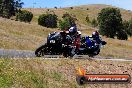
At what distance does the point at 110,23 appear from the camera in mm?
141625

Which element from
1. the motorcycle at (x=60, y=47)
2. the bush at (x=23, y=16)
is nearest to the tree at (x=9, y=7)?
the bush at (x=23, y=16)

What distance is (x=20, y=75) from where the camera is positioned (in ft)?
59.7

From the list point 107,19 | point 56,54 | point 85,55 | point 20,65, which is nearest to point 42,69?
point 20,65

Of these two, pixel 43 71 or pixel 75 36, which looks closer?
pixel 43 71

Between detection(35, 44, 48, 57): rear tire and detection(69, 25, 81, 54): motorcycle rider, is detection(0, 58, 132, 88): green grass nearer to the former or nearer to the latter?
detection(69, 25, 81, 54): motorcycle rider

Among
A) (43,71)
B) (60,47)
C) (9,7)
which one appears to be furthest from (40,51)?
(9,7)

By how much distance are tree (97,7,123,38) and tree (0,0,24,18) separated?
3032cm

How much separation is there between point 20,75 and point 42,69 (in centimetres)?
238

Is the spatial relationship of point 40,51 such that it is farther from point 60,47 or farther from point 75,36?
point 75,36

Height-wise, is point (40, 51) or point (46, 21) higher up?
point (40, 51)

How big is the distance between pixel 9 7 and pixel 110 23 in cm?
3499

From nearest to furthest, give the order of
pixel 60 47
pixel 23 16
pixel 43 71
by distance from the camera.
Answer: pixel 43 71 < pixel 60 47 < pixel 23 16

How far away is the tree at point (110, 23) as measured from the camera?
138800 millimetres

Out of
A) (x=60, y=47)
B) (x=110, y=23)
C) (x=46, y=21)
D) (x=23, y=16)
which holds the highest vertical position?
(x=60, y=47)
